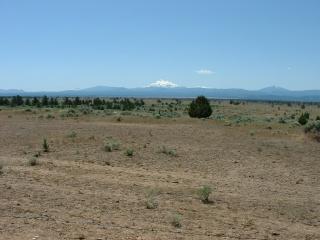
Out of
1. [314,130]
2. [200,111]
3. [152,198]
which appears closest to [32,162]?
[152,198]

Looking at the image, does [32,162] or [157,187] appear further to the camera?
[32,162]

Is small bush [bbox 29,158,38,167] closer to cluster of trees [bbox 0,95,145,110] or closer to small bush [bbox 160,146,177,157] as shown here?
small bush [bbox 160,146,177,157]

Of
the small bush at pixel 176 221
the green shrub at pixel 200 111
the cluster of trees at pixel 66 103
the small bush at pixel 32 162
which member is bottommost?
the cluster of trees at pixel 66 103

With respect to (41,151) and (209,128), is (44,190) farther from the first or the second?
(209,128)

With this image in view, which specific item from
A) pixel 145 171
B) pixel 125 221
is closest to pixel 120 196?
pixel 125 221

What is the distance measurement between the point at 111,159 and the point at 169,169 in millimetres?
2598

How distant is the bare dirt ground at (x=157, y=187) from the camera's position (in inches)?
428

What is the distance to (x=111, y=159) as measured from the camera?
2033 cm

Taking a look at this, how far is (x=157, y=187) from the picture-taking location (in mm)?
15195

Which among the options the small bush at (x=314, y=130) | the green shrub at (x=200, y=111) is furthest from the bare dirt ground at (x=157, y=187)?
the green shrub at (x=200, y=111)

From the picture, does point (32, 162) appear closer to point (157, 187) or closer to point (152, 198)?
point (157, 187)

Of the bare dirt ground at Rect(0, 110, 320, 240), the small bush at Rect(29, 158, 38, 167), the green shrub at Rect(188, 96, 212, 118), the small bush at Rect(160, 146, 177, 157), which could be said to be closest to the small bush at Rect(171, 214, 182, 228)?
the bare dirt ground at Rect(0, 110, 320, 240)

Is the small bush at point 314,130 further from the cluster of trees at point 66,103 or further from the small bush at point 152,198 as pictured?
the cluster of trees at point 66,103

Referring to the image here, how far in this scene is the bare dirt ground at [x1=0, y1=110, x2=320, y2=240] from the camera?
1087cm
